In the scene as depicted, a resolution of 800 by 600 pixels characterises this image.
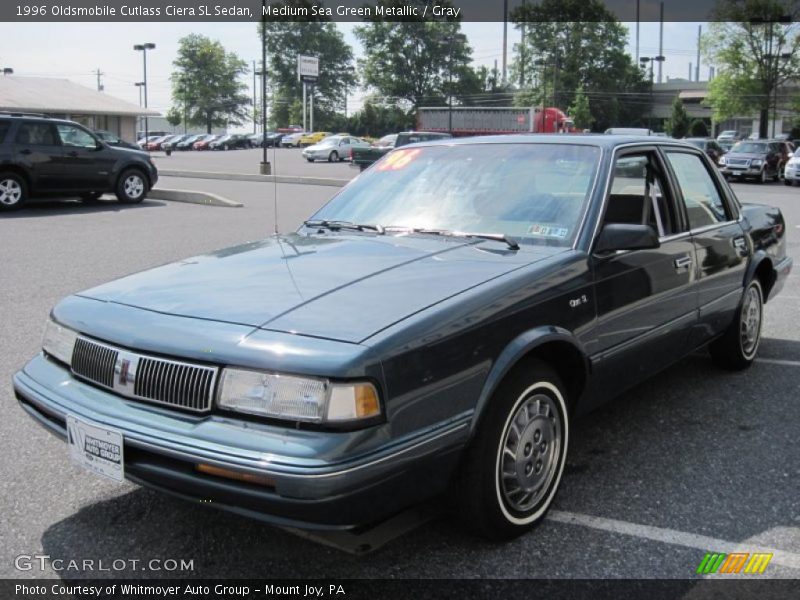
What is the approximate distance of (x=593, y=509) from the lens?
334 cm

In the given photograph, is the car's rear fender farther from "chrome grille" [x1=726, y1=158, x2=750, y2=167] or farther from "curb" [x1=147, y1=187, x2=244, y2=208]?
"chrome grille" [x1=726, y1=158, x2=750, y2=167]

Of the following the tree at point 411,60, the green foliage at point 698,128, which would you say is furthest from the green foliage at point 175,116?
the green foliage at point 698,128

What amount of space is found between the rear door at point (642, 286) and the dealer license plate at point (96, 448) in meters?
1.96

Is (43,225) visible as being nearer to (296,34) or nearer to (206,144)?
(206,144)

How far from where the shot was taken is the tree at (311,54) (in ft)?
348

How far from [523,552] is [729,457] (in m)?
1.47

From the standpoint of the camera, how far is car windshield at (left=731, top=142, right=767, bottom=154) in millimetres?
29812

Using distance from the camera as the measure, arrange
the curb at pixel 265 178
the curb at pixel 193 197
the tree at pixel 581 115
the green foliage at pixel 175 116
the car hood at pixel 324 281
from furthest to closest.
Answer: the green foliage at pixel 175 116, the tree at pixel 581 115, the curb at pixel 265 178, the curb at pixel 193 197, the car hood at pixel 324 281

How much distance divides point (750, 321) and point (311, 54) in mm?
108580

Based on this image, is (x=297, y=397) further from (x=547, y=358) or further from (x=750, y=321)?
(x=750, y=321)

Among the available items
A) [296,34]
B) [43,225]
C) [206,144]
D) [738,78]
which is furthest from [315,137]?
[43,225]

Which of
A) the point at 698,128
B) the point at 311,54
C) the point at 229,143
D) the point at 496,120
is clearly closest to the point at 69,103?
the point at 496,120

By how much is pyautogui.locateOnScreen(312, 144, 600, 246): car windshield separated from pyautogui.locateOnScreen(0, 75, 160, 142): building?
4115 centimetres

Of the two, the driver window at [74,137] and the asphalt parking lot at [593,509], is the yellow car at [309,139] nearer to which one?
the driver window at [74,137]
